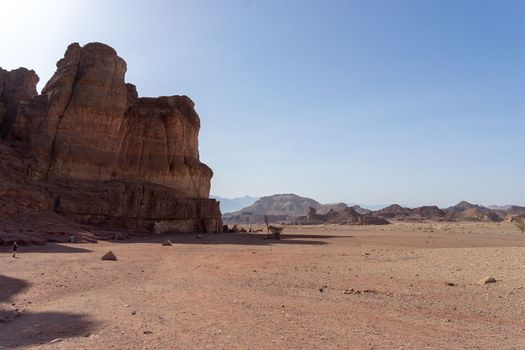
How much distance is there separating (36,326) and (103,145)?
35309 millimetres

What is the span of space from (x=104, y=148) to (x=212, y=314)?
35.6m

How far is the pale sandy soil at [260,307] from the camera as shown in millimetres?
6707

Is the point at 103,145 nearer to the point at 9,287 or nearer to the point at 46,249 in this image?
the point at 46,249

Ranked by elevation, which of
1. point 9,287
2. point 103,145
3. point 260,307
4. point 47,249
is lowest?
point 260,307

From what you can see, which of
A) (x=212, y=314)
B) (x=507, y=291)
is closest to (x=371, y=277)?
(x=507, y=291)

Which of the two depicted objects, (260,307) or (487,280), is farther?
(487,280)

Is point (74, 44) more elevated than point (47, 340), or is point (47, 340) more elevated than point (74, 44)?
point (74, 44)

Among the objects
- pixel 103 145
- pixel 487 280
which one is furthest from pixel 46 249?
pixel 103 145

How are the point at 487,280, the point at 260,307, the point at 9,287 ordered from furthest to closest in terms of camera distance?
A: the point at 487,280 → the point at 9,287 → the point at 260,307

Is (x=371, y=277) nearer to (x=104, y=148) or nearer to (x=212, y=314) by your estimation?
(x=212, y=314)

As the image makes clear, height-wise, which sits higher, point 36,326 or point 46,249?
point 46,249

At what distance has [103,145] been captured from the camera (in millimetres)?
40406

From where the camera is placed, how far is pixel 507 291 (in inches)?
420

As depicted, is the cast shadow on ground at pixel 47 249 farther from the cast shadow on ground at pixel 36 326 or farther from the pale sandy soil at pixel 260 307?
the cast shadow on ground at pixel 36 326
